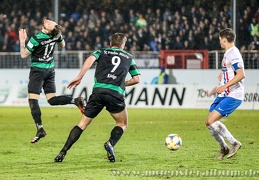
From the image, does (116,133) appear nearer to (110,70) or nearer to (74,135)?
(74,135)

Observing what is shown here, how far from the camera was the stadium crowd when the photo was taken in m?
26.8

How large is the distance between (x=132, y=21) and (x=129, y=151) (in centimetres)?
1689

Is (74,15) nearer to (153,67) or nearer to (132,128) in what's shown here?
(153,67)

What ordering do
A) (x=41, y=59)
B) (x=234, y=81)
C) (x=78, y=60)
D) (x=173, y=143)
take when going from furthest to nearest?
(x=78, y=60)
(x=41, y=59)
(x=173, y=143)
(x=234, y=81)

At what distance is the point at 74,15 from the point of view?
92.9ft

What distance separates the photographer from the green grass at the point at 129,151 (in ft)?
29.2

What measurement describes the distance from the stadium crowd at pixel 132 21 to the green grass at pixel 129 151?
8.09 m

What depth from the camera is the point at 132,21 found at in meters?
27.7

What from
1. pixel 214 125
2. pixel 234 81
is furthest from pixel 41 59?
pixel 234 81

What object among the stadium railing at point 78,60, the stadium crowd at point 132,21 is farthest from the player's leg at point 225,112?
the stadium crowd at point 132,21

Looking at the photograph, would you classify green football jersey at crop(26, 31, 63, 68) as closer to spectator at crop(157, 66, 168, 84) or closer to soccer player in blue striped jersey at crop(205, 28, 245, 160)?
soccer player in blue striped jersey at crop(205, 28, 245, 160)

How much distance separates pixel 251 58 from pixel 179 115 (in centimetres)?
587

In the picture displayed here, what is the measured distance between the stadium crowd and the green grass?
26.5ft

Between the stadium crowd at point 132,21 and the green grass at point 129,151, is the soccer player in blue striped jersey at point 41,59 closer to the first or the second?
the green grass at point 129,151
